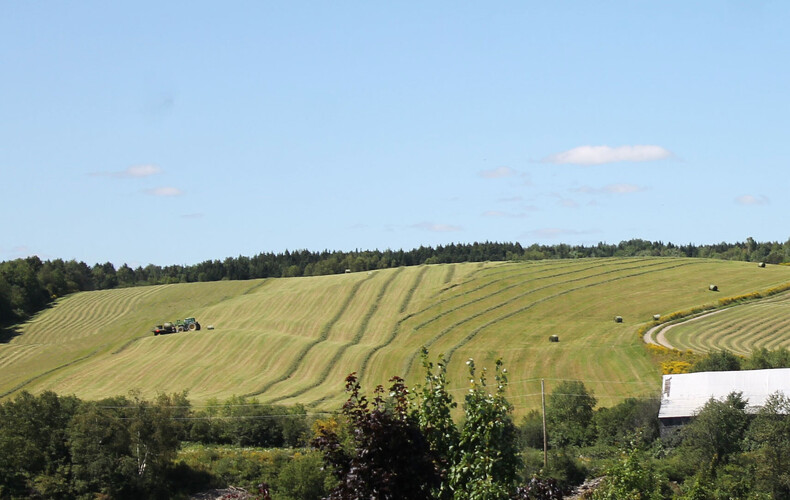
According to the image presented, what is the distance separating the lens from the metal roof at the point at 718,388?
182 ft

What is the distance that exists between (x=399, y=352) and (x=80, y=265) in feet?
424

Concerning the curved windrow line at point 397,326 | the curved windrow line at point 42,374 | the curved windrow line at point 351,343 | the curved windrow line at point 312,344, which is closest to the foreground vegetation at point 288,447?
the curved windrow line at point 351,343

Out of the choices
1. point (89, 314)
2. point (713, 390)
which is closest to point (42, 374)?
point (89, 314)

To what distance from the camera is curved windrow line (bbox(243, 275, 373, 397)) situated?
268ft

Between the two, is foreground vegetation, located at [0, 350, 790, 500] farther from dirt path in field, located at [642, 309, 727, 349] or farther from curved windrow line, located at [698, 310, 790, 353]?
dirt path in field, located at [642, 309, 727, 349]

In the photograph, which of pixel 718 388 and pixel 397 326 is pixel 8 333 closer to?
pixel 397 326

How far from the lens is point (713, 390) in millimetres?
57281

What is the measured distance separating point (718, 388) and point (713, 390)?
1.23 ft

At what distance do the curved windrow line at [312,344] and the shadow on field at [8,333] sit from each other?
44.7 meters

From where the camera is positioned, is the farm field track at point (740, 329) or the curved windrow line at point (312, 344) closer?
the farm field track at point (740, 329)

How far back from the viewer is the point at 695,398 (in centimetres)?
5716

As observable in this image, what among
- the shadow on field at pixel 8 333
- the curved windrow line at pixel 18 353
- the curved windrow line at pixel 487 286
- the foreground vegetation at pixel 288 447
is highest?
the curved windrow line at pixel 487 286

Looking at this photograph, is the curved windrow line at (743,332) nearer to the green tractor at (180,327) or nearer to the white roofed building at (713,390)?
the white roofed building at (713,390)

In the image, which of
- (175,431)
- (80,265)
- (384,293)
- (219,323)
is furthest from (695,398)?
(80,265)
